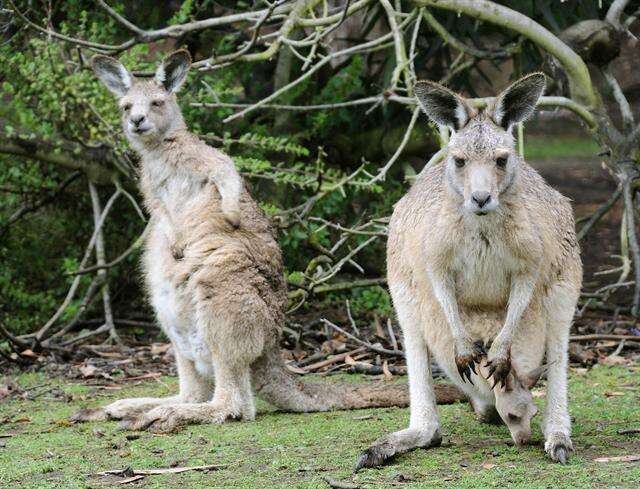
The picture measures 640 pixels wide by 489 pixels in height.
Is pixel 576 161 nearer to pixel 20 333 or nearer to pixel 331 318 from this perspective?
pixel 331 318

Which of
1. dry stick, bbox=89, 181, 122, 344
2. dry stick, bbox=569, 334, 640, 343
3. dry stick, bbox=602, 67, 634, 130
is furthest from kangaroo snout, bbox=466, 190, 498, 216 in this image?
dry stick, bbox=89, 181, 122, 344

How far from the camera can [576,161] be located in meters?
12.2

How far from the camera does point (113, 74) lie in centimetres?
613

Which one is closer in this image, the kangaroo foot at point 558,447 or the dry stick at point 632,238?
the kangaroo foot at point 558,447

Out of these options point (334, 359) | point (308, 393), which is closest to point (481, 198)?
point (308, 393)

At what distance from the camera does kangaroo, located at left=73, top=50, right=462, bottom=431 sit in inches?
204

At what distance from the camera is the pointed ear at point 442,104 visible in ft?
13.6

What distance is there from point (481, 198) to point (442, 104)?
1.85 ft

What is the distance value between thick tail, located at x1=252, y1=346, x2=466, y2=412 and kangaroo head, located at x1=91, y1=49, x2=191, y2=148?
5.08ft

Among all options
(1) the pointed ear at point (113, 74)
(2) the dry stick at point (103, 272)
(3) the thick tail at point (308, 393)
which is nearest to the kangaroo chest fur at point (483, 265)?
(3) the thick tail at point (308, 393)

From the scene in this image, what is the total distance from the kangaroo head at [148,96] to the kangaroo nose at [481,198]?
2.64m

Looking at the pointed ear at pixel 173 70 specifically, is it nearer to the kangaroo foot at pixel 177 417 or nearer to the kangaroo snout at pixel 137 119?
the kangaroo snout at pixel 137 119

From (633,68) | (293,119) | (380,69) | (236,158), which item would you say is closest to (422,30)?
(380,69)

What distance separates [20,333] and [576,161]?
6.90 metres
